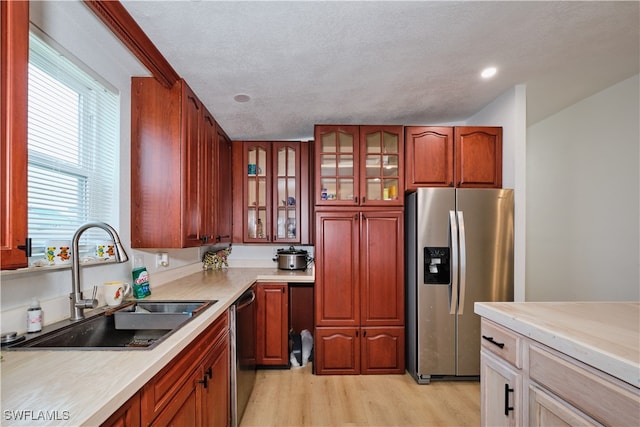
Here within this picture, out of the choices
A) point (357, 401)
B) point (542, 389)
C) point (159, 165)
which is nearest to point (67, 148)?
point (159, 165)

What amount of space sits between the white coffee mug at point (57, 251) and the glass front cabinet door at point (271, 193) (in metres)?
1.97

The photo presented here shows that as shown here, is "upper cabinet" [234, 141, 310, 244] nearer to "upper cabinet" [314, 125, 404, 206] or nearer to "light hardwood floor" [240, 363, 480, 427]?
"upper cabinet" [314, 125, 404, 206]

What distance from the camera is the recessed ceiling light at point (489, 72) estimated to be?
85.0 inches

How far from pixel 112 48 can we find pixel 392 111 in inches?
82.5

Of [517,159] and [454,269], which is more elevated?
[517,159]

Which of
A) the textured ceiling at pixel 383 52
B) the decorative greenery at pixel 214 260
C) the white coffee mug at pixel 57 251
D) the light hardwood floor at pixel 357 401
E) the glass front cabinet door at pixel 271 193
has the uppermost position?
the textured ceiling at pixel 383 52

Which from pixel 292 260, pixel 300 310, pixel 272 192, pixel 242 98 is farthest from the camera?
pixel 300 310

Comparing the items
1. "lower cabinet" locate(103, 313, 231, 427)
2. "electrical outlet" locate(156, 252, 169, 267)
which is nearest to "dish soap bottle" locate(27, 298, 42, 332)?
"lower cabinet" locate(103, 313, 231, 427)

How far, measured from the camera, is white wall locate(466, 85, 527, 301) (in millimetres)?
2467

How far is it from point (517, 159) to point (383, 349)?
196 centimetres

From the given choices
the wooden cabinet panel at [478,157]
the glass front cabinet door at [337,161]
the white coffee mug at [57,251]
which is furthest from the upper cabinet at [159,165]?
the wooden cabinet panel at [478,157]

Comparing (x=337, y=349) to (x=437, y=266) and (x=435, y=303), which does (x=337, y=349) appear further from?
(x=437, y=266)

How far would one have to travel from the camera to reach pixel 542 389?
1.14m

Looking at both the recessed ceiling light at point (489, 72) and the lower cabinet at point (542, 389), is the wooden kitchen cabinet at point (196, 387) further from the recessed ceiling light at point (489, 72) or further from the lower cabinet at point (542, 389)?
the recessed ceiling light at point (489, 72)
